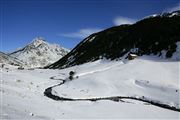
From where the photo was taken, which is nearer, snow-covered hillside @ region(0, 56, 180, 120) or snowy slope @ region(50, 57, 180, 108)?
snow-covered hillside @ region(0, 56, 180, 120)

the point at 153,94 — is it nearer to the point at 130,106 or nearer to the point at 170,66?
the point at 130,106

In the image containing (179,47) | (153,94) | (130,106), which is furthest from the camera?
(179,47)

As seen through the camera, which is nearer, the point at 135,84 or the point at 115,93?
the point at 115,93

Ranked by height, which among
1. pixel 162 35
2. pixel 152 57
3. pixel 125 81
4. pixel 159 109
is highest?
pixel 162 35

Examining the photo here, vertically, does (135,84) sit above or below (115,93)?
above

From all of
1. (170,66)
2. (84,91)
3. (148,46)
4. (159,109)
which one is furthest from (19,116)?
(148,46)

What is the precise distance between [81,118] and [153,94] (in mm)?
18396

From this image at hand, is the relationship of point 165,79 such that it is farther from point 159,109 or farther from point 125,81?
point 159,109

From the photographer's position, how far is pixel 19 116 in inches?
693

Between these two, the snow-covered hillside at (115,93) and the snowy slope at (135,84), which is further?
the snowy slope at (135,84)

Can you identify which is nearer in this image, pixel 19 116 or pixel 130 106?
pixel 19 116

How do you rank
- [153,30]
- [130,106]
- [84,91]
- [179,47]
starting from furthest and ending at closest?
[153,30] < [179,47] < [84,91] < [130,106]

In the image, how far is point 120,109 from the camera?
30.5 m

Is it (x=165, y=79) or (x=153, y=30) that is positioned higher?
(x=153, y=30)
